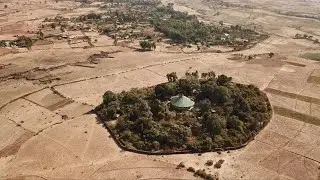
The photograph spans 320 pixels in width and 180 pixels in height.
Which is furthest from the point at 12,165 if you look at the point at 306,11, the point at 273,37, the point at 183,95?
the point at 306,11

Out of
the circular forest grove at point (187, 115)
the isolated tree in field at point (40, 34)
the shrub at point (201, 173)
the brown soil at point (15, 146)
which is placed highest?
the circular forest grove at point (187, 115)

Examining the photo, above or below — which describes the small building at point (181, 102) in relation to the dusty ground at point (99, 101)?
above

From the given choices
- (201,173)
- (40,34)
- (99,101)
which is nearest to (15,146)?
(99,101)

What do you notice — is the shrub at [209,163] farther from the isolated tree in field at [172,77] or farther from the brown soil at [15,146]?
the isolated tree in field at [172,77]

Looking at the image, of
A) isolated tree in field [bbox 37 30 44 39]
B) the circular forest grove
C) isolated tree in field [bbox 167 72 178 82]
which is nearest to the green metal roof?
Answer: the circular forest grove

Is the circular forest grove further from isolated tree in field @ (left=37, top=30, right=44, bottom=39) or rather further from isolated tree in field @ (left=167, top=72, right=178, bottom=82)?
isolated tree in field @ (left=37, top=30, right=44, bottom=39)

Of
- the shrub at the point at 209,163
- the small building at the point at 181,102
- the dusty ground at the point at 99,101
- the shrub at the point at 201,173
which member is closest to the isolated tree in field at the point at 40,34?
the dusty ground at the point at 99,101

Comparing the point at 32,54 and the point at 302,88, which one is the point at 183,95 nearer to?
the point at 302,88
